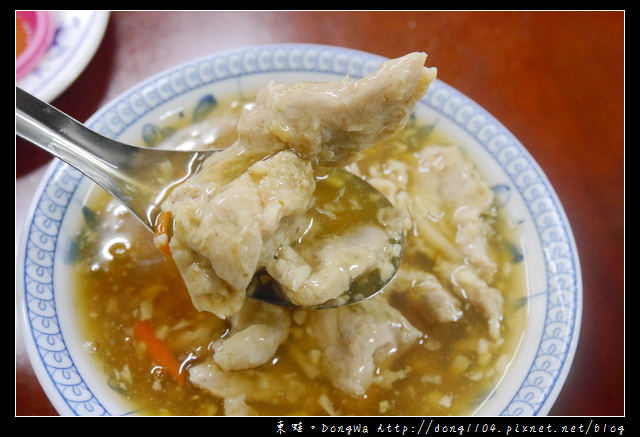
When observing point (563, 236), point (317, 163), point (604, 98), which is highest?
point (604, 98)

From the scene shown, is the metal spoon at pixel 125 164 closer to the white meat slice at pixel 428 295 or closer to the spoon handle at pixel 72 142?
the spoon handle at pixel 72 142

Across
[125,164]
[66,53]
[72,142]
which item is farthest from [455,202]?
[66,53]

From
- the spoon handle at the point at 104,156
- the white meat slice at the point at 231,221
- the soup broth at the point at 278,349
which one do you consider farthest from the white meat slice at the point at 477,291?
the spoon handle at the point at 104,156

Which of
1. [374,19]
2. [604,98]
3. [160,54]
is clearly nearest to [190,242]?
[160,54]

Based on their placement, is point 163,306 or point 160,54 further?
point 160,54

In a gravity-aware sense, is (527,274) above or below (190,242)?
below

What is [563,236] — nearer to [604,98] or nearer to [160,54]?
[604,98]

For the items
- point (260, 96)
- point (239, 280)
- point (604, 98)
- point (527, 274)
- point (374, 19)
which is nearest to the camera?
point (239, 280)

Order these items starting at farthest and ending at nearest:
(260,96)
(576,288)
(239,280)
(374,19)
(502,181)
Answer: (374,19) < (502,181) < (576,288) < (260,96) < (239,280)

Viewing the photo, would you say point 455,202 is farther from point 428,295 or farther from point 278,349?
point 278,349
